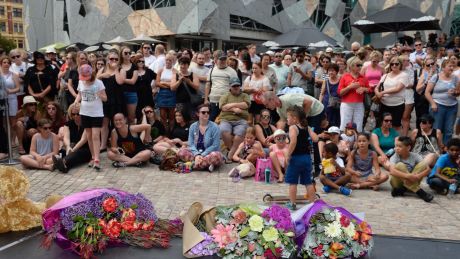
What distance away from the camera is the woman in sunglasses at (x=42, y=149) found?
25.2 feet

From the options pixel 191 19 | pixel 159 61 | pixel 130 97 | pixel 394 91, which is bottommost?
pixel 130 97

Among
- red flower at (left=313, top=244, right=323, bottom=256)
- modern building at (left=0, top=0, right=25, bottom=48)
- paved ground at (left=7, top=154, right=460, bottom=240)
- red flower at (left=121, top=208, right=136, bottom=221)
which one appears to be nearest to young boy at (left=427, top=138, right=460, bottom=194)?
paved ground at (left=7, top=154, right=460, bottom=240)

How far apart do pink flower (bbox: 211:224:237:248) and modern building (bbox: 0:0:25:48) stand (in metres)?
93.6

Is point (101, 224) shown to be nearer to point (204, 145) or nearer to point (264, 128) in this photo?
point (204, 145)

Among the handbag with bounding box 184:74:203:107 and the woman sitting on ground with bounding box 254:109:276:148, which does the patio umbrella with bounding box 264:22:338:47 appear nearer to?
the handbag with bounding box 184:74:203:107

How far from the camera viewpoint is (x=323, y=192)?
263 inches

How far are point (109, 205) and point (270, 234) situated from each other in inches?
64.3

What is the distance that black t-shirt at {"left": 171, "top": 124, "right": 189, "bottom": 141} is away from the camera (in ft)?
29.1

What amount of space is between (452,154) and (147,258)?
4602mm

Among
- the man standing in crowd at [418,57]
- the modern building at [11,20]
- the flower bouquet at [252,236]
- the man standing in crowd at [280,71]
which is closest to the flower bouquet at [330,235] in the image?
the flower bouquet at [252,236]

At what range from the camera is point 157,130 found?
352 inches

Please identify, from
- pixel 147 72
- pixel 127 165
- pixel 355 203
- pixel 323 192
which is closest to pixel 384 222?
pixel 355 203

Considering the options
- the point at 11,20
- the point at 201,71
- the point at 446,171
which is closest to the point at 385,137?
the point at 446,171

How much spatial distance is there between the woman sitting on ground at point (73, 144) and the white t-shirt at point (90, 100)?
0.50m
